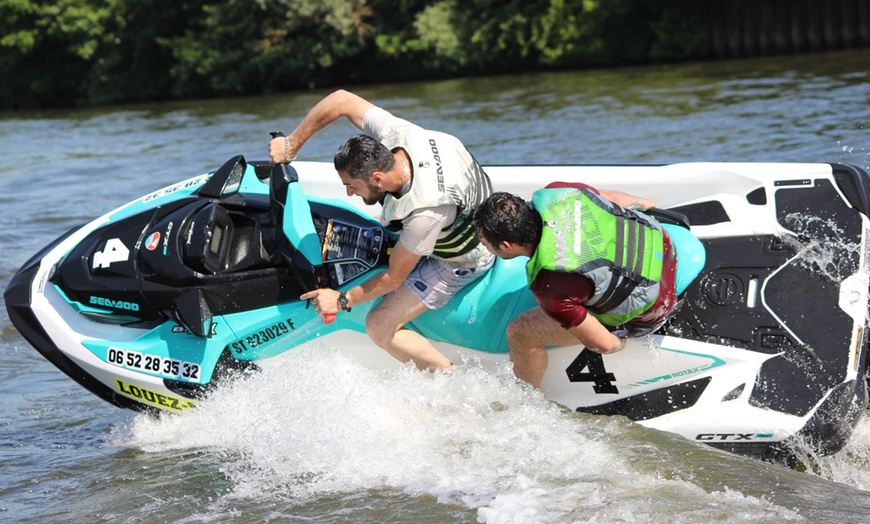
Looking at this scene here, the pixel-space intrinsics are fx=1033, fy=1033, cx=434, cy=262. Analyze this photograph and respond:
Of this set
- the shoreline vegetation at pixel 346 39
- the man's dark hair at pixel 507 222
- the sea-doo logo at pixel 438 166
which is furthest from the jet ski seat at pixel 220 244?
the shoreline vegetation at pixel 346 39

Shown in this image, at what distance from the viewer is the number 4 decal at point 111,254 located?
5157mm

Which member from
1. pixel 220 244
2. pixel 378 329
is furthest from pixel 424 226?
pixel 220 244

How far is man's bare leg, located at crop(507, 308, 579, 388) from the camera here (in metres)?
4.56

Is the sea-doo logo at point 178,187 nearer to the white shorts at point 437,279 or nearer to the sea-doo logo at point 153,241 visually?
the sea-doo logo at point 153,241

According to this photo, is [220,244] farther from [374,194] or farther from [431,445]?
[431,445]

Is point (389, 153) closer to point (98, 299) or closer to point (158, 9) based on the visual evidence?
point (98, 299)

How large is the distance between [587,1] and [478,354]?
849 inches

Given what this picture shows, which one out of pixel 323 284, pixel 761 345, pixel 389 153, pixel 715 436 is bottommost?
pixel 715 436

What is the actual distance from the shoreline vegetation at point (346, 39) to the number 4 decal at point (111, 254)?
20378 mm

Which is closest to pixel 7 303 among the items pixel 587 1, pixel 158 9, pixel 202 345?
pixel 202 345

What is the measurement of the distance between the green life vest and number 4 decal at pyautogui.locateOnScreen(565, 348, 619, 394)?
417mm

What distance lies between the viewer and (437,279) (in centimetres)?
470

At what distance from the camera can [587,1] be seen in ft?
82.3

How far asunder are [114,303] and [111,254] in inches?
9.7
